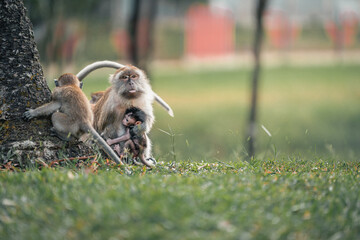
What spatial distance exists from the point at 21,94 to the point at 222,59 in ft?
124

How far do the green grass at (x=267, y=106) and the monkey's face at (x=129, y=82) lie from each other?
6.98 m

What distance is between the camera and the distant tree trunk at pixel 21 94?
18.6ft

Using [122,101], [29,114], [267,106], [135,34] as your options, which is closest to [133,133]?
[122,101]

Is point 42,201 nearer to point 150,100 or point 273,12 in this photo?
point 150,100

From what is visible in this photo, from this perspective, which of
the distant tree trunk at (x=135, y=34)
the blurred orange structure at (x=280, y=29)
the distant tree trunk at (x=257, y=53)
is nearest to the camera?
the distant tree trunk at (x=257, y=53)

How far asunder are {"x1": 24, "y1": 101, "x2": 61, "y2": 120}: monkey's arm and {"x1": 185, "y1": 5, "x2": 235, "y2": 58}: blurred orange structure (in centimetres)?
3326

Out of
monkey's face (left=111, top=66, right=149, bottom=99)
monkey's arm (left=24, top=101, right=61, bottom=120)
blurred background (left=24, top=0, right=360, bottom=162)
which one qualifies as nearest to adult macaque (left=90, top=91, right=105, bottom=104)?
monkey's face (left=111, top=66, right=149, bottom=99)

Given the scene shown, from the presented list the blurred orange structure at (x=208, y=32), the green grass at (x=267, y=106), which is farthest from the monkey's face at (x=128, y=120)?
the blurred orange structure at (x=208, y=32)

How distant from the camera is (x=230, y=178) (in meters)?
5.00

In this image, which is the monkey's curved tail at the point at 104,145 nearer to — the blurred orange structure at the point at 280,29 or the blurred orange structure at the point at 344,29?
the blurred orange structure at the point at 280,29

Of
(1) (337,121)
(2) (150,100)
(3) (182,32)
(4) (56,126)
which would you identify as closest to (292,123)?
(1) (337,121)

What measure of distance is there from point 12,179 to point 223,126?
54.9 ft

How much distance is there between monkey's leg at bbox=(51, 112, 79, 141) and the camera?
589 cm

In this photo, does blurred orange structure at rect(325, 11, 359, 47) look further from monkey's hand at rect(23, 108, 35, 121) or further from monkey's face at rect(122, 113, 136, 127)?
monkey's hand at rect(23, 108, 35, 121)
